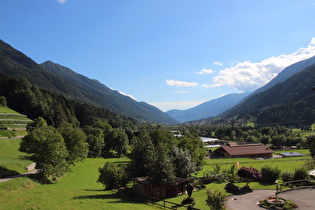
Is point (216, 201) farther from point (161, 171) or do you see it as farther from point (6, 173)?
point (6, 173)

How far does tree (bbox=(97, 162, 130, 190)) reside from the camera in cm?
3781

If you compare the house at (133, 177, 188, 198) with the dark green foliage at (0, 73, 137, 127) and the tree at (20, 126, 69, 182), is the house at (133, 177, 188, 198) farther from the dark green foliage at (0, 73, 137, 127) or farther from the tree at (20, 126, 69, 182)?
the dark green foliage at (0, 73, 137, 127)

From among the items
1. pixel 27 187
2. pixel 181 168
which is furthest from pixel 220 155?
pixel 27 187

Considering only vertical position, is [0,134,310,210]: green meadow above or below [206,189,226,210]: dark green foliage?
below

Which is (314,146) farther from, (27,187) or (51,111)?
(51,111)

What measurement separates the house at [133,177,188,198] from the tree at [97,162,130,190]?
109 inches

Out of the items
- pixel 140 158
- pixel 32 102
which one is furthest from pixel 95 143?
pixel 32 102

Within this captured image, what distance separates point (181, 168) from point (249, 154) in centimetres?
7164

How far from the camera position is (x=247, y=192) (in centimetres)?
3400

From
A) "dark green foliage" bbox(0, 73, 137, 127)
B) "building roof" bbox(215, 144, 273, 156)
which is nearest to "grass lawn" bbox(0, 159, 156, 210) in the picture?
"building roof" bbox(215, 144, 273, 156)

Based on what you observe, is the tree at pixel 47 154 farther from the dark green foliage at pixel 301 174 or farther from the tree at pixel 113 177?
the dark green foliage at pixel 301 174

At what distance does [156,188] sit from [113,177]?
827cm

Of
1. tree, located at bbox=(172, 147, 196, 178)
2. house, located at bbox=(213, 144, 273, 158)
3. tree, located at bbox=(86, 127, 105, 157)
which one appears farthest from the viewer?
house, located at bbox=(213, 144, 273, 158)

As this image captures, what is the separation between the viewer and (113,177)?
38.1 m
